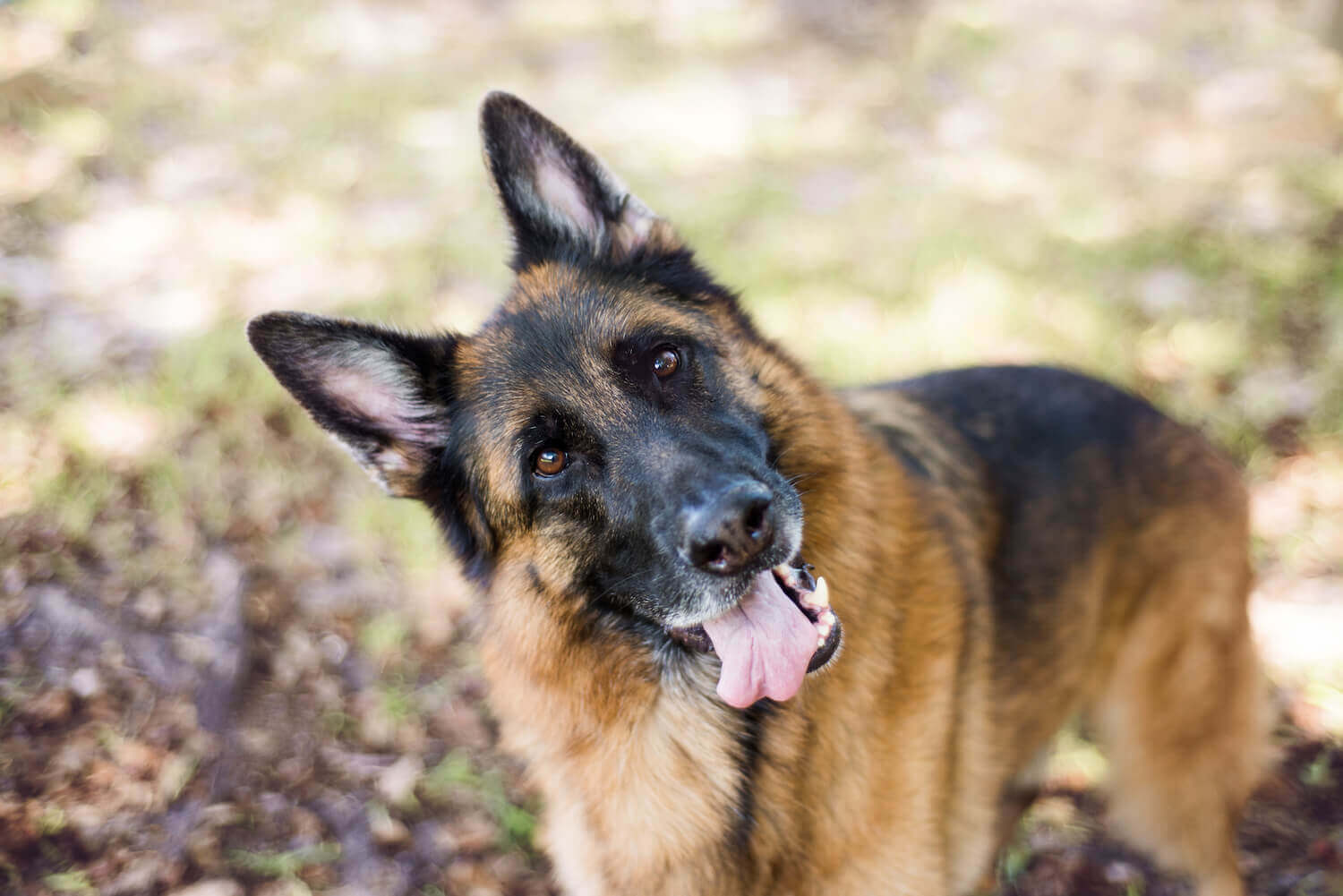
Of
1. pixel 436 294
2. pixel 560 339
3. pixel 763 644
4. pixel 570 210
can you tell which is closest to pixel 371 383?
pixel 560 339

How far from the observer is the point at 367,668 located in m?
4.27

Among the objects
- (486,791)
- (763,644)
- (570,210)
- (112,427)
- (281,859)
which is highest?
(570,210)

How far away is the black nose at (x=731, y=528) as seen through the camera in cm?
214

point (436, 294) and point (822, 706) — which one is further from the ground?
point (436, 294)

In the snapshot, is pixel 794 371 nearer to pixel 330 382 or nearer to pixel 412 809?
pixel 330 382

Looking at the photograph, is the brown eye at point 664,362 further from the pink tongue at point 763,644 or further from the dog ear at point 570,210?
the pink tongue at point 763,644

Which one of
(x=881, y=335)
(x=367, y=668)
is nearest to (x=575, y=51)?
(x=881, y=335)

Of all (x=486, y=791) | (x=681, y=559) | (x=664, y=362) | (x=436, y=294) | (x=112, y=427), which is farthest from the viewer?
(x=436, y=294)

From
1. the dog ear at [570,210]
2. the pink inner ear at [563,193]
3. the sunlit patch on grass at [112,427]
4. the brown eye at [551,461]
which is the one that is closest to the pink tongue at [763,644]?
the brown eye at [551,461]

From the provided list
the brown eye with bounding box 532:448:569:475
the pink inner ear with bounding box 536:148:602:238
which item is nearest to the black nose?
the brown eye with bounding box 532:448:569:475

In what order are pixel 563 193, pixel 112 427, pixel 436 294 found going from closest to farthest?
pixel 563 193 → pixel 112 427 → pixel 436 294

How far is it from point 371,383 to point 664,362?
2.88 feet

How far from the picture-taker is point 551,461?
255 cm

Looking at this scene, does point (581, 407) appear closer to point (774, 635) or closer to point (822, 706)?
point (774, 635)
